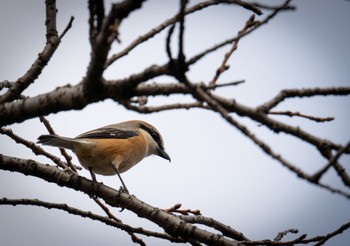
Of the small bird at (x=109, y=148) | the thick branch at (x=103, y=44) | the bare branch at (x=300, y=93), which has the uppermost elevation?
the small bird at (x=109, y=148)

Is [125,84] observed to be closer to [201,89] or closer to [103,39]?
[103,39]

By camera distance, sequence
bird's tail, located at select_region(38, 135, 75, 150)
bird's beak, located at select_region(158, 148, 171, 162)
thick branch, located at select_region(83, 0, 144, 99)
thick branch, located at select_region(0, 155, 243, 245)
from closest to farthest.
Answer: thick branch, located at select_region(83, 0, 144, 99) → thick branch, located at select_region(0, 155, 243, 245) → bird's tail, located at select_region(38, 135, 75, 150) → bird's beak, located at select_region(158, 148, 171, 162)

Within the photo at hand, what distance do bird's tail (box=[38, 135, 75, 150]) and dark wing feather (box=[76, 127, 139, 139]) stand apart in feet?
1.31

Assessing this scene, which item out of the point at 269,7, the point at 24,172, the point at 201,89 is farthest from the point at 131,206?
the point at 269,7

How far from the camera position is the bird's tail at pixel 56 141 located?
375 cm

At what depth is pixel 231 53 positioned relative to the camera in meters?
2.70

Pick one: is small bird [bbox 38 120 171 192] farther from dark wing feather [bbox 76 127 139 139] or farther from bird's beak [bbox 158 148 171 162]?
bird's beak [bbox 158 148 171 162]

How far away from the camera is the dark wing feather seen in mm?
5438

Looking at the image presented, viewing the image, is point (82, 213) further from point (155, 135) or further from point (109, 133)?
point (155, 135)

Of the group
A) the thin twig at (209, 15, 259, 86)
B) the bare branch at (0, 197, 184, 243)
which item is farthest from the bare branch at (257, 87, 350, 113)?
the bare branch at (0, 197, 184, 243)

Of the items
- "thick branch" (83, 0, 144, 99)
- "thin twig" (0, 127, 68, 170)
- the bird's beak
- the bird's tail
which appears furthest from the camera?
the bird's beak

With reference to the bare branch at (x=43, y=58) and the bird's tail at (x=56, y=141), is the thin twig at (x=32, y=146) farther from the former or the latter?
the bare branch at (x=43, y=58)

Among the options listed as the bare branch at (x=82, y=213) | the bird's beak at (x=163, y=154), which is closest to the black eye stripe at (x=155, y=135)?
the bird's beak at (x=163, y=154)

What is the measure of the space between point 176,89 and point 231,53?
0.64m
